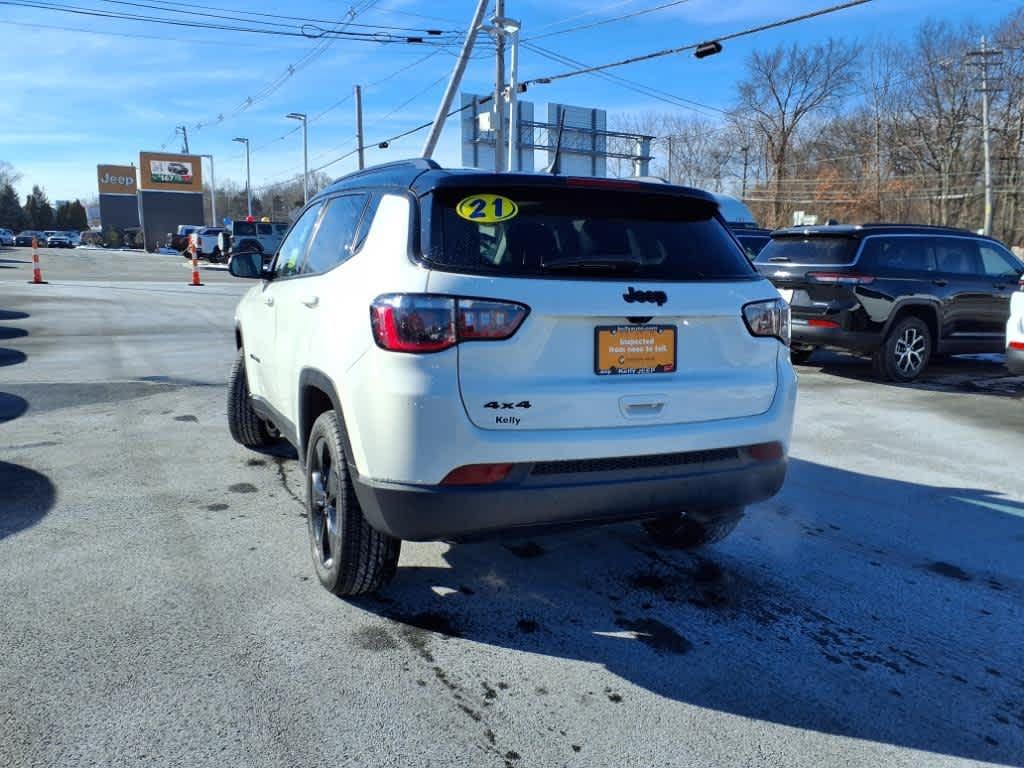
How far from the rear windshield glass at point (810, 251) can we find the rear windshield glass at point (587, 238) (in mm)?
6251

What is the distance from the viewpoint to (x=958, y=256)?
972 cm

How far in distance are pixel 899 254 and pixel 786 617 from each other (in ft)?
23.5

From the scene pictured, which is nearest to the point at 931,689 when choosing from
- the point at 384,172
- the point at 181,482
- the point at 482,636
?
the point at 482,636

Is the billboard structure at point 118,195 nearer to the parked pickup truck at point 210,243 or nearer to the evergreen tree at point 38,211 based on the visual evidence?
the evergreen tree at point 38,211

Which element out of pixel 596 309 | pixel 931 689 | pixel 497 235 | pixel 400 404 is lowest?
pixel 931 689

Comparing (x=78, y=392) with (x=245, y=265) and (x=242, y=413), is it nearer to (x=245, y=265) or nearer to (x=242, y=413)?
(x=242, y=413)

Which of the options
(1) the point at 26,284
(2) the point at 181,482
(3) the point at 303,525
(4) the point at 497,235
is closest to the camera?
(4) the point at 497,235

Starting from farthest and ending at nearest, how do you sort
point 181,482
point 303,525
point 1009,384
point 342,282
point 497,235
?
point 1009,384 < point 181,482 < point 303,525 < point 342,282 < point 497,235

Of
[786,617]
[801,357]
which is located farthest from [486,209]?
[801,357]

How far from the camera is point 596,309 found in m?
2.90

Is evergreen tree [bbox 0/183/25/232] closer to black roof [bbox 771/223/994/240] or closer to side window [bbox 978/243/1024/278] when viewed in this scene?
black roof [bbox 771/223/994/240]

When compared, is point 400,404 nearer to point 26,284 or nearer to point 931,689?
point 931,689

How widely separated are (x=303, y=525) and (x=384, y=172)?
6.53 ft

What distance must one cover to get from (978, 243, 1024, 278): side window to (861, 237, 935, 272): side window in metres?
1.00
